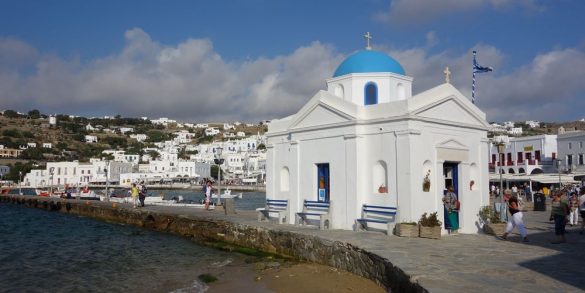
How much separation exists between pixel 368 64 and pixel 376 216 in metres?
6.50

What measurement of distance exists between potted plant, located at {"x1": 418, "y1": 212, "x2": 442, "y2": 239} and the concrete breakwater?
9.21ft

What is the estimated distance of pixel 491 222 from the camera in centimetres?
1606

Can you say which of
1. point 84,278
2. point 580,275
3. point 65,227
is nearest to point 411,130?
point 580,275

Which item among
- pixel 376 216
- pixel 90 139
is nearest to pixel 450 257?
pixel 376 216

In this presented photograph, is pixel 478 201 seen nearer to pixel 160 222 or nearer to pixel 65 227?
pixel 160 222

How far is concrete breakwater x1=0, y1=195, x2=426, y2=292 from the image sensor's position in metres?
10.4

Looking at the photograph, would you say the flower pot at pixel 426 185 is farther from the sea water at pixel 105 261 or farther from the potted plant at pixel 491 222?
the sea water at pixel 105 261

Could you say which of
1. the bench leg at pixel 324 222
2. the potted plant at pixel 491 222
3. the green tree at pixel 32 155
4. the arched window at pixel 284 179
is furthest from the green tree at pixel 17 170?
the potted plant at pixel 491 222

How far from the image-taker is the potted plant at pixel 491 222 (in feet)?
50.8

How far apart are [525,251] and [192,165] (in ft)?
435

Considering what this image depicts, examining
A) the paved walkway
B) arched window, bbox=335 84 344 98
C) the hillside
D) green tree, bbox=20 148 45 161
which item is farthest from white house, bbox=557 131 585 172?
green tree, bbox=20 148 45 161

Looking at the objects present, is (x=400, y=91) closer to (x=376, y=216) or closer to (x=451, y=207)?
(x=451, y=207)

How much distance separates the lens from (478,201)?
56.2ft

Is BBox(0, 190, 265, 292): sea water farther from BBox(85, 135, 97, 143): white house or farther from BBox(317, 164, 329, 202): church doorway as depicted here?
BBox(85, 135, 97, 143): white house
